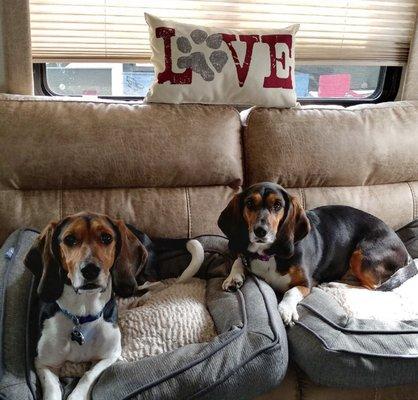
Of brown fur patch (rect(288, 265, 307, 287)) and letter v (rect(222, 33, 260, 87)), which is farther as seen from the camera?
letter v (rect(222, 33, 260, 87))

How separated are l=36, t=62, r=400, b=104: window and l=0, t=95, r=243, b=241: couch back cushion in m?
0.57

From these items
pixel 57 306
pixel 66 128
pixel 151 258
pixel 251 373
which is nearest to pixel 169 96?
pixel 66 128

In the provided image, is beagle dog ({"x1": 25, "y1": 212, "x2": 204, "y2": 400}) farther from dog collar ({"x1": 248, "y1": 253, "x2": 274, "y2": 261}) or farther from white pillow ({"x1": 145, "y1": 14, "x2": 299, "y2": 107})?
white pillow ({"x1": 145, "y1": 14, "x2": 299, "y2": 107})

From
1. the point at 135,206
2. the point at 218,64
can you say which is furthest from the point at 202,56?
the point at 135,206

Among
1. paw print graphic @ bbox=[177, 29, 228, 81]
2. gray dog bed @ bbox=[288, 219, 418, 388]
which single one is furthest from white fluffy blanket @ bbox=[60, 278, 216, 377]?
paw print graphic @ bbox=[177, 29, 228, 81]

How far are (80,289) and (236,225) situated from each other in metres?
0.63

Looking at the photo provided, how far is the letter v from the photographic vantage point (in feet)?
6.88

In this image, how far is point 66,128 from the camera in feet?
6.41

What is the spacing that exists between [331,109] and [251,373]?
1.35 metres

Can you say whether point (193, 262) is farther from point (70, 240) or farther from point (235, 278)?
point (70, 240)

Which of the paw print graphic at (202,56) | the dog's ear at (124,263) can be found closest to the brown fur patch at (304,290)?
the dog's ear at (124,263)

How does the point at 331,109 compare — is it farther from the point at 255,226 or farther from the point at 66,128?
the point at 66,128

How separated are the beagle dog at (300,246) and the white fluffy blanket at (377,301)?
0.06 meters

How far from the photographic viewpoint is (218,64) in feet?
6.88
